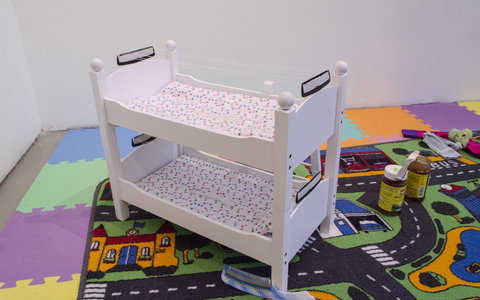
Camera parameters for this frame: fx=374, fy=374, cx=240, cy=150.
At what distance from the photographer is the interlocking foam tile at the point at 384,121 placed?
2381 millimetres

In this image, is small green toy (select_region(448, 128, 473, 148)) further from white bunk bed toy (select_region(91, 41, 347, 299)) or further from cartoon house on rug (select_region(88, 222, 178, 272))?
cartoon house on rug (select_region(88, 222, 178, 272))

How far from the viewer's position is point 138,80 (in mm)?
1486

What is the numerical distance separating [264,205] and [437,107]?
6.47 ft

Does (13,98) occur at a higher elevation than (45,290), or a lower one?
higher

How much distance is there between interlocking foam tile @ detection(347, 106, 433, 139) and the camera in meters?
2.38

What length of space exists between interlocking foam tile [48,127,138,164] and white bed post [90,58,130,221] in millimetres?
580

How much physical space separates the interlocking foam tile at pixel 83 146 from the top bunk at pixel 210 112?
2.29 ft

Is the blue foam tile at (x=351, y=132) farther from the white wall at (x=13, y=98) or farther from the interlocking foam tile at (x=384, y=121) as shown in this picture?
the white wall at (x=13, y=98)

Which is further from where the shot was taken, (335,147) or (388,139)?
(388,139)

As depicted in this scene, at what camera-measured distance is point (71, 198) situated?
1729mm

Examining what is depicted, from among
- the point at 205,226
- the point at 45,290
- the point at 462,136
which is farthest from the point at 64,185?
the point at 462,136

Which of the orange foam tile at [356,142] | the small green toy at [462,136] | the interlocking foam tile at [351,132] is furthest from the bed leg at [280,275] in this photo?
the small green toy at [462,136]

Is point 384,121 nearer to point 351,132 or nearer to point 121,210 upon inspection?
point 351,132

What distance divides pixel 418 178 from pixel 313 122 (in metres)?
0.76
